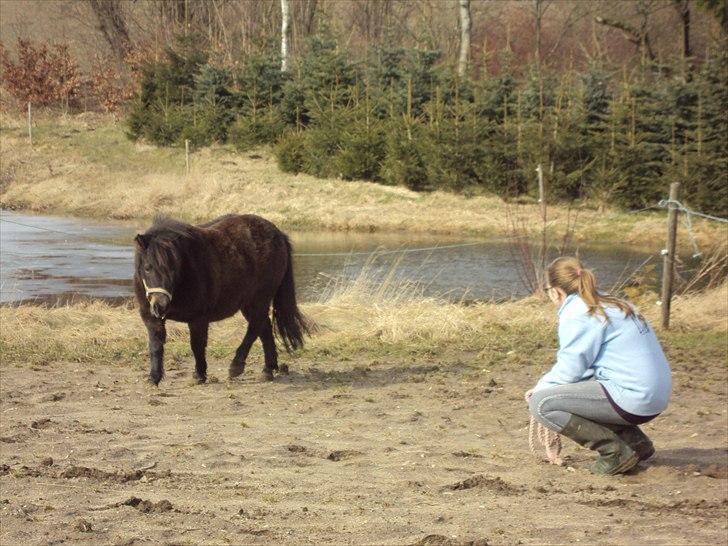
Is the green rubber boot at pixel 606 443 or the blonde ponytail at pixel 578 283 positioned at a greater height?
the blonde ponytail at pixel 578 283

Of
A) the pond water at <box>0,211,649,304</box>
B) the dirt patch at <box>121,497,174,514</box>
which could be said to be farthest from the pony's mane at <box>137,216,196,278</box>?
the pond water at <box>0,211,649,304</box>

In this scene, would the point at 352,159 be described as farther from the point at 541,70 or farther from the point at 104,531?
the point at 104,531

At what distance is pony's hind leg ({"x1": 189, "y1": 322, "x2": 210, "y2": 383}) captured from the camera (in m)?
10.3

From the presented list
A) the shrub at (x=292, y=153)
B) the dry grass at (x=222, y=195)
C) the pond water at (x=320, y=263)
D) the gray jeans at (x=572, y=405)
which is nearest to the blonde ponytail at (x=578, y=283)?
the gray jeans at (x=572, y=405)

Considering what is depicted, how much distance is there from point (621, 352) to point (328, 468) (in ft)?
6.75

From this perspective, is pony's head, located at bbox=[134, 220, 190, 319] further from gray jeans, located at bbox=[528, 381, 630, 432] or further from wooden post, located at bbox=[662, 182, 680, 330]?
wooden post, located at bbox=[662, 182, 680, 330]

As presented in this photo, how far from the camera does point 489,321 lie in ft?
46.6

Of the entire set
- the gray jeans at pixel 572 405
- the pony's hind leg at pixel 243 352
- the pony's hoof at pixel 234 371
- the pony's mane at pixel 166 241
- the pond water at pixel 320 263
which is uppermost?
the pony's mane at pixel 166 241

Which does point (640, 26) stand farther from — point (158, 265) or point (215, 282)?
point (158, 265)

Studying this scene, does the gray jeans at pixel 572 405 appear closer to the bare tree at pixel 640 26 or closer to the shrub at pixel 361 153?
the shrub at pixel 361 153

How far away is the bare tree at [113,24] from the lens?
58500 millimetres

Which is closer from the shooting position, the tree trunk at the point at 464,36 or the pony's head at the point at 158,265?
the pony's head at the point at 158,265

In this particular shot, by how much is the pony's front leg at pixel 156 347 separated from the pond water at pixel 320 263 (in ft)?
21.2

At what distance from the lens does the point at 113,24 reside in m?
58.8
